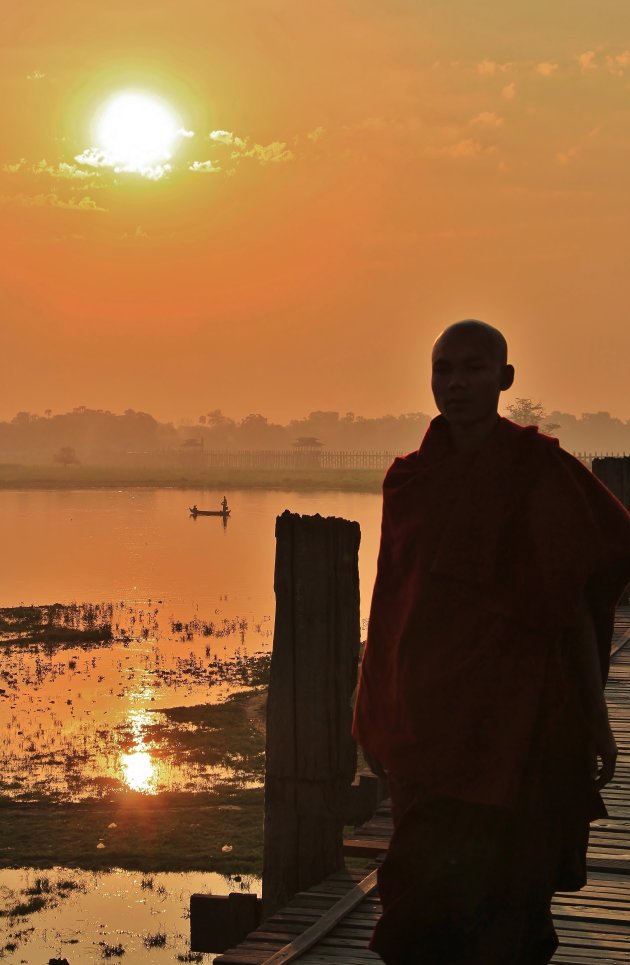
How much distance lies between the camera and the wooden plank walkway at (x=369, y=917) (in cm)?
449

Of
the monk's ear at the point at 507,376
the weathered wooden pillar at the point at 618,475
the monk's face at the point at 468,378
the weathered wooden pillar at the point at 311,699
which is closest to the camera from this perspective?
the monk's face at the point at 468,378

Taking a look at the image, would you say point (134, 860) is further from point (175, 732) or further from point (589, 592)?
point (589, 592)

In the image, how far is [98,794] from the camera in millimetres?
14102

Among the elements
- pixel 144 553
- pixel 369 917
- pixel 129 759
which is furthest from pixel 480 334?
pixel 144 553

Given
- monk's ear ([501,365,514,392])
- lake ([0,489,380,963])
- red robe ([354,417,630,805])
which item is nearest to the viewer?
red robe ([354,417,630,805])

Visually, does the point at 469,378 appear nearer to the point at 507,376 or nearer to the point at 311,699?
the point at 507,376

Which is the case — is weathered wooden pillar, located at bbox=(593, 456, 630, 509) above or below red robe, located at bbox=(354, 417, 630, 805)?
above

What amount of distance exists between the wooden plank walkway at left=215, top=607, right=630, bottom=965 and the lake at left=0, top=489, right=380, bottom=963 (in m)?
5.40

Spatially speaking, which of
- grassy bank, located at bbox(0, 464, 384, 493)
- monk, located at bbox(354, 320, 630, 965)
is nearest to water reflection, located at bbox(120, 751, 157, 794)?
monk, located at bbox(354, 320, 630, 965)

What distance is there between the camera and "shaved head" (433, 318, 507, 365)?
342 cm


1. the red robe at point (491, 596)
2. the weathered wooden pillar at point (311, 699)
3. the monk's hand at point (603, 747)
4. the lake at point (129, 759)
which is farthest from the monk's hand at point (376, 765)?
the lake at point (129, 759)

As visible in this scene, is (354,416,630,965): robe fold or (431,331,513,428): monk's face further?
(431,331,513,428): monk's face

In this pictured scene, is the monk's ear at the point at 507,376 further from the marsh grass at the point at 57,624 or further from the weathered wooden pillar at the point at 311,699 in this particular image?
the marsh grass at the point at 57,624

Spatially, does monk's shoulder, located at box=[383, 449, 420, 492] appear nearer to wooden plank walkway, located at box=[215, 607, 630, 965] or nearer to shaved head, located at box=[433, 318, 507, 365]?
shaved head, located at box=[433, 318, 507, 365]
